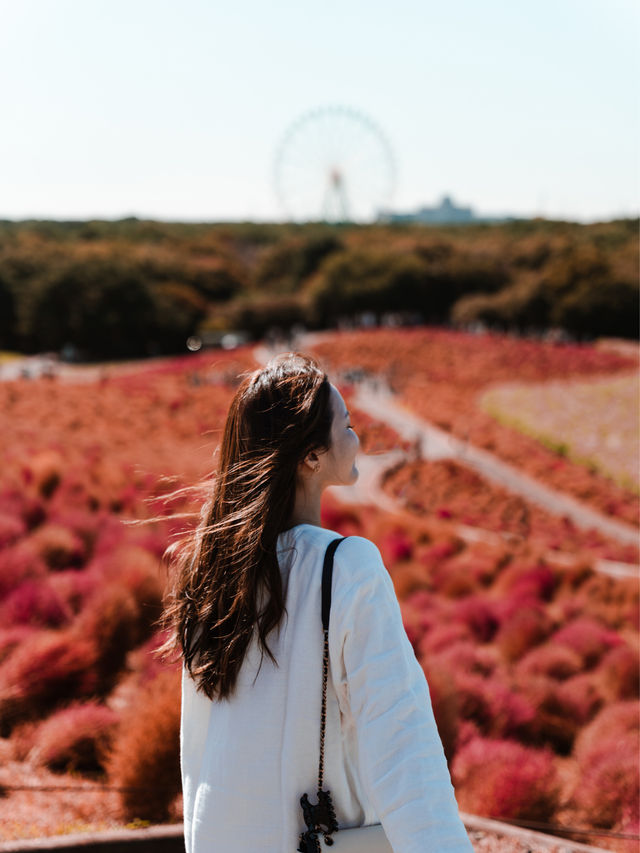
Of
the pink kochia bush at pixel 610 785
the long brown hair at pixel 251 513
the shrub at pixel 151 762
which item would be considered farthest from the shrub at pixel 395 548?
the long brown hair at pixel 251 513

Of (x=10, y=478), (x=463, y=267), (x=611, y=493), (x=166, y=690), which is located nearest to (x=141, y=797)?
(x=166, y=690)

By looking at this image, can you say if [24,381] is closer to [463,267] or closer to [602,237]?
[602,237]

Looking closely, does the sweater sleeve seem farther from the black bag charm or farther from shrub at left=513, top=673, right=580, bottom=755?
shrub at left=513, top=673, right=580, bottom=755

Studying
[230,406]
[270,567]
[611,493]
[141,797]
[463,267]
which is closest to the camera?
[270,567]

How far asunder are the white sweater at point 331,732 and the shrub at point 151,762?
2230 millimetres

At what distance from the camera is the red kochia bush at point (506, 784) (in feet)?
11.9

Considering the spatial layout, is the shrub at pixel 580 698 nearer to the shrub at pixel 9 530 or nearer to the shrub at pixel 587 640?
the shrub at pixel 587 640

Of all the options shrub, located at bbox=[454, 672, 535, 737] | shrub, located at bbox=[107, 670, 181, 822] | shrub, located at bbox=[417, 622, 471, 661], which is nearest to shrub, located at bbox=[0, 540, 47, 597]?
shrub, located at bbox=[107, 670, 181, 822]

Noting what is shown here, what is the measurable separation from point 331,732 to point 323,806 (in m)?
0.11

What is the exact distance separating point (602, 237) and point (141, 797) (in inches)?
876

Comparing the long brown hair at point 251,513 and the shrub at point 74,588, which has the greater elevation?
the long brown hair at point 251,513

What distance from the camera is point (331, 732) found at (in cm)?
123

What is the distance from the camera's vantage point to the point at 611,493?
13.9m

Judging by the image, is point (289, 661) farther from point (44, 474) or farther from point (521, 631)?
point (44, 474)
